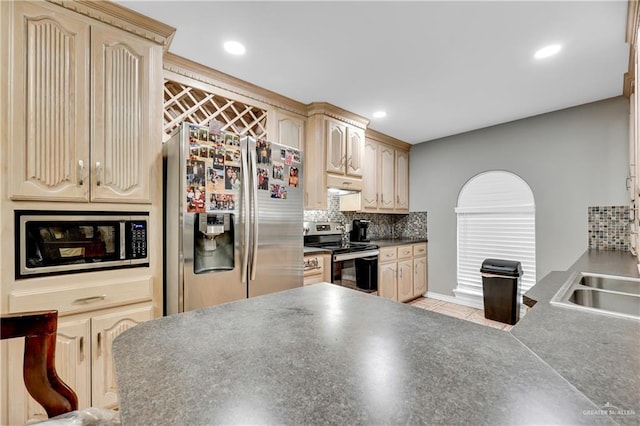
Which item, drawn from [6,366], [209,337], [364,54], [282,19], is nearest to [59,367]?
[6,366]

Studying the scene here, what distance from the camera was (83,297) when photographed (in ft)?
5.06

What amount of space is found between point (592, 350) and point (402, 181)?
12.7ft

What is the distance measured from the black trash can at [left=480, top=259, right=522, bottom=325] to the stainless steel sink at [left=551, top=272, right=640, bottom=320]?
1724mm

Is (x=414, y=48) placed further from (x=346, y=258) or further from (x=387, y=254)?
(x=387, y=254)

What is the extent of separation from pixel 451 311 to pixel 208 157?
3535 mm

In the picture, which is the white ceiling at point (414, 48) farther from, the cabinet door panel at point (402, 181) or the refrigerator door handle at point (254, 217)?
the cabinet door panel at point (402, 181)

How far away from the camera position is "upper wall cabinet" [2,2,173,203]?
1.41 m

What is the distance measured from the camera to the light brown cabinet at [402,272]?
349cm

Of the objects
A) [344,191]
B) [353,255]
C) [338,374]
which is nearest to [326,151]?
[344,191]

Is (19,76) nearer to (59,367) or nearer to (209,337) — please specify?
(59,367)

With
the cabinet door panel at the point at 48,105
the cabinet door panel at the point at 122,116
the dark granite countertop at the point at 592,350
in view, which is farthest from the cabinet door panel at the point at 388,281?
the cabinet door panel at the point at 48,105

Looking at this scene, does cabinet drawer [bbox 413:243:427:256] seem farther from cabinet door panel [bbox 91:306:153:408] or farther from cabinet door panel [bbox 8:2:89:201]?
cabinet door panel [bbox 8:2:89:201]

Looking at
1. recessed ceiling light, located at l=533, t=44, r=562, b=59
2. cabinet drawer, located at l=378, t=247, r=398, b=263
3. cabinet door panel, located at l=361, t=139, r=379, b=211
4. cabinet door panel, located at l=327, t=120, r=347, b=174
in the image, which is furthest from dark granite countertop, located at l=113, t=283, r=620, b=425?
cabinet door panel, located at l=361, t=139, r=379, b=211

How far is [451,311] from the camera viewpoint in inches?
146
